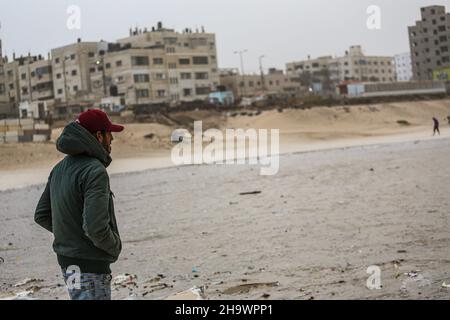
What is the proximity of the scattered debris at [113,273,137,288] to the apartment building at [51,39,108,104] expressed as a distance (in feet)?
247

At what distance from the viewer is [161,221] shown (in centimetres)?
1457

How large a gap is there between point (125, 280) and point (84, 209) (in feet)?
14.5

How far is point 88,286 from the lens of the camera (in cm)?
403

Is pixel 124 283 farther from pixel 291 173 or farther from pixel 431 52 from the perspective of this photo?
pixel 431 52

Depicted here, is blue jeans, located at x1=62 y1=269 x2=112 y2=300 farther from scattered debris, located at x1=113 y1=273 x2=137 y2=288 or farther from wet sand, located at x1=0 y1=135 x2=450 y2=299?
scattered debris, located at x1=113 y1=273 x2=137 y2=288

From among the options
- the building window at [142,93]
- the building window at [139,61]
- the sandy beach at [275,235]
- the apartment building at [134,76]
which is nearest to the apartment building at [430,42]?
the apartment building at [134,76]

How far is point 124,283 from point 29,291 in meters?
1.08

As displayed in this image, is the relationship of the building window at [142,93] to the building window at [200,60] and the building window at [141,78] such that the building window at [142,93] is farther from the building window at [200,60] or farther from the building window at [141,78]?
the building window at [200,60]

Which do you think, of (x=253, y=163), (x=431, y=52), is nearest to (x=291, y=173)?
(x=253, y=163)

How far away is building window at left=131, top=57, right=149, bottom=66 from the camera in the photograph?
7806cm

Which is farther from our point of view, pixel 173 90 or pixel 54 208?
pixel 173 90

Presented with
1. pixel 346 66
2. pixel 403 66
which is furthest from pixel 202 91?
pixel 403 66

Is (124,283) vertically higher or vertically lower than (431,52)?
lower
